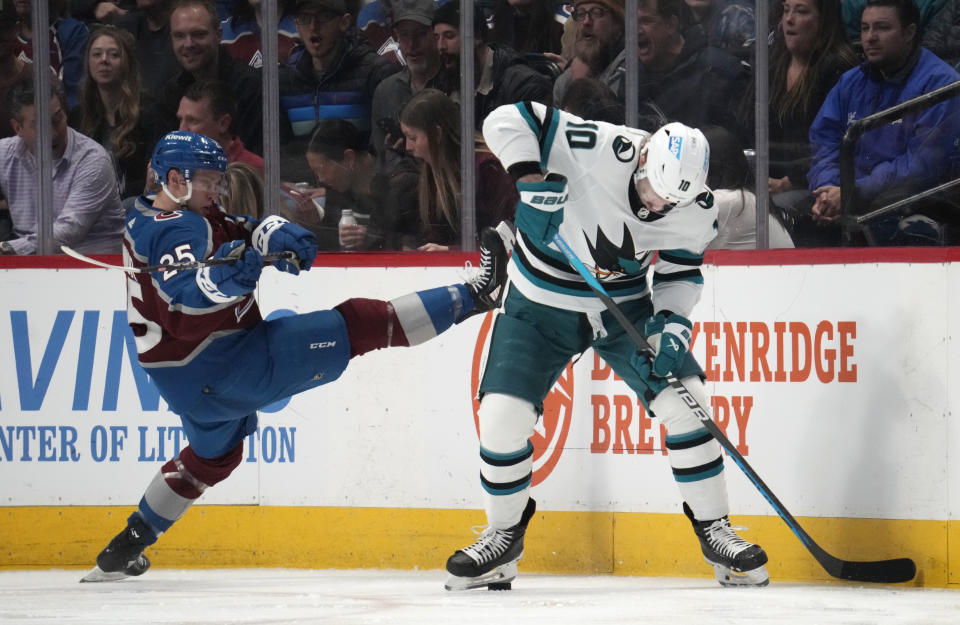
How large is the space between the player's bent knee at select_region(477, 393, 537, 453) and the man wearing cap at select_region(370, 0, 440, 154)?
1470 mm

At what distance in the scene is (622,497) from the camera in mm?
3998

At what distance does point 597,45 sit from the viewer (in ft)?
14.8

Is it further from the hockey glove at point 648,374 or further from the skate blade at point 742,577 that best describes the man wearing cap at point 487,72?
the skate blade at point 742,577

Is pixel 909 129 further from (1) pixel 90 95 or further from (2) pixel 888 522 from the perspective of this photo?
(1) pixel 90 95

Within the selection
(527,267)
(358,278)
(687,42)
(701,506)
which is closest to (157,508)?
(358,278)

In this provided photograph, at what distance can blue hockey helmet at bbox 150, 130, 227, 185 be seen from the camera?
11.6 feet

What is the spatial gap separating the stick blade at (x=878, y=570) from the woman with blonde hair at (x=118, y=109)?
2.70m

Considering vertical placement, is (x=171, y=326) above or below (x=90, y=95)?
below

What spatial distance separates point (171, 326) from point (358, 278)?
834 mm

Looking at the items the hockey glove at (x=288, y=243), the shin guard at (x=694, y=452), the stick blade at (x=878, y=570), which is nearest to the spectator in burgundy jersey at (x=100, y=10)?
the hockey glove at (x=288, y=243)

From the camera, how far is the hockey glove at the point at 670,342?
3406 mm

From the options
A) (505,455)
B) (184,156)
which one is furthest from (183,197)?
(505,455)

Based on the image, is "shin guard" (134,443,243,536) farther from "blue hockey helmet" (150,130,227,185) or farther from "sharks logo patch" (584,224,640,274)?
"sharks logo patch" (584,224,640,274)

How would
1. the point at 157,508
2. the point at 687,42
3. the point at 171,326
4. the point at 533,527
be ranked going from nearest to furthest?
the point at 171,326 → the point at 157,508 → the point at 533,527 → the point at 687,42
